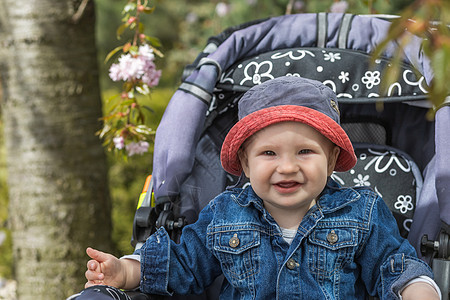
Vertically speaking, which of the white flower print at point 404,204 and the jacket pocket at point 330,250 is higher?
the white flower print at point 404,204

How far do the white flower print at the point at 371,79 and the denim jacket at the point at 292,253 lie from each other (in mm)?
484

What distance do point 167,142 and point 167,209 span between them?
25 centimetres

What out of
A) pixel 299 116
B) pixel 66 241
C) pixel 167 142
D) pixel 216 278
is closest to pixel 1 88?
pixel 66 241

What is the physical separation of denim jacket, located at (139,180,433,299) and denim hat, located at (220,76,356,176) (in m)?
0.19

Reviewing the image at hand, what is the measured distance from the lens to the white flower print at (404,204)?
6.93 ft

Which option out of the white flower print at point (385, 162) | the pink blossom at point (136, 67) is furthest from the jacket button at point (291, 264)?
the pink blossom at point (136, 67)

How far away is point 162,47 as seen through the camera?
2.71 metres

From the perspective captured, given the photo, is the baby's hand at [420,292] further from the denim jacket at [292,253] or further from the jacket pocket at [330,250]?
the jacket pocket at [330,250]

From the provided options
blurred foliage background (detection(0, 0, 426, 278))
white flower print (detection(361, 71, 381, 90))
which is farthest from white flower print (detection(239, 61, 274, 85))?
blurred foliage background (detection(0, 0, 426, 278))

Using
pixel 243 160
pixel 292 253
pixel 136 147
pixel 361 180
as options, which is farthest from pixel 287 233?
pixel 136 147

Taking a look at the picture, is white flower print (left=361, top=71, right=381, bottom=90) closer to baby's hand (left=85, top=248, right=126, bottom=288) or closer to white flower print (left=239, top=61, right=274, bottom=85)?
white flower print (left=239, top=61, right=274, bottom=85)

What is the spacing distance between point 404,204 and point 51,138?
5.83 feet

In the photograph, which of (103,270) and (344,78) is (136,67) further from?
(103,270)

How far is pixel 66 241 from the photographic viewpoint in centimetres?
297
